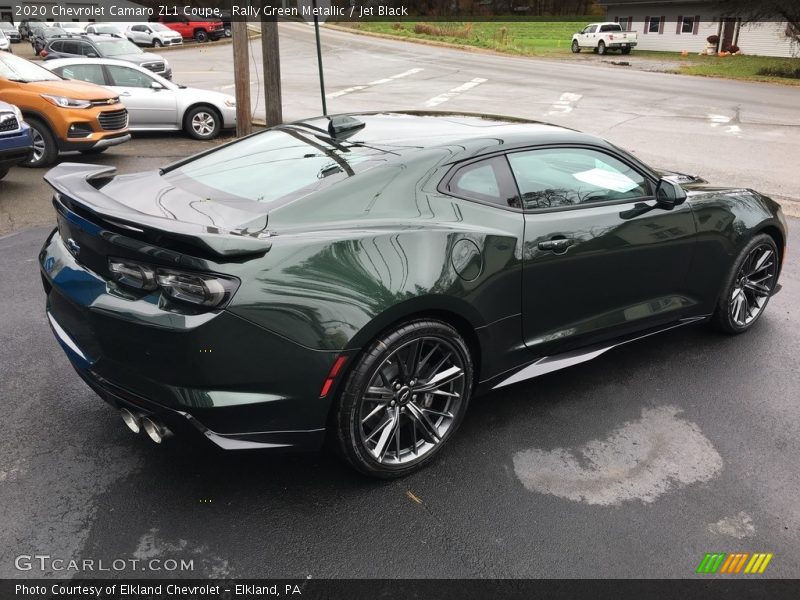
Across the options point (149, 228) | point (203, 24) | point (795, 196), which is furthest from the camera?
point (203, 24)

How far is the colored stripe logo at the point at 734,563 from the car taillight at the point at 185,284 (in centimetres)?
213

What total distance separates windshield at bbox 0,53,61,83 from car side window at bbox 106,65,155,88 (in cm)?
186

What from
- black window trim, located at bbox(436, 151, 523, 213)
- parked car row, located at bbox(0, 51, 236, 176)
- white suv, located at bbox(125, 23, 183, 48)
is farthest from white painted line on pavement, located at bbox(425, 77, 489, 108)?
white suv, located at bbox(125, 23, 183, 48)

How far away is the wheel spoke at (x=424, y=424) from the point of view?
3283 millimetres

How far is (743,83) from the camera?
26.2 meters

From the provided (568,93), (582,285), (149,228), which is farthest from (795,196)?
(568,93)

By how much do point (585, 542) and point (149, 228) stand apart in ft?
7.00

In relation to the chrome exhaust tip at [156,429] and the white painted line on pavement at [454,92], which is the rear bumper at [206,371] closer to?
the chrome exhaust tip at [156,429]

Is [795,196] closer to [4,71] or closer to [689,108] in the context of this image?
[689,108]

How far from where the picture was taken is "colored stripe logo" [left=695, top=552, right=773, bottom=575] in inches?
110

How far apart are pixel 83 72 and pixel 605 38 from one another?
112 feet

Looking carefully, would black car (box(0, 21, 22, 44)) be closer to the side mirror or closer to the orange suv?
the orange suv

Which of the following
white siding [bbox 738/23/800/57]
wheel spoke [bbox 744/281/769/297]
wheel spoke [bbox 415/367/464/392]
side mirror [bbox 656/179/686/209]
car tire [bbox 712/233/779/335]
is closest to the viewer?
wheel spoke [bbox 415/367/464/392]

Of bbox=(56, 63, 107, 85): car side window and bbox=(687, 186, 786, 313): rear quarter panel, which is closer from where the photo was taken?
bbox=(687, 186, 786, 313): rear quarter panel
